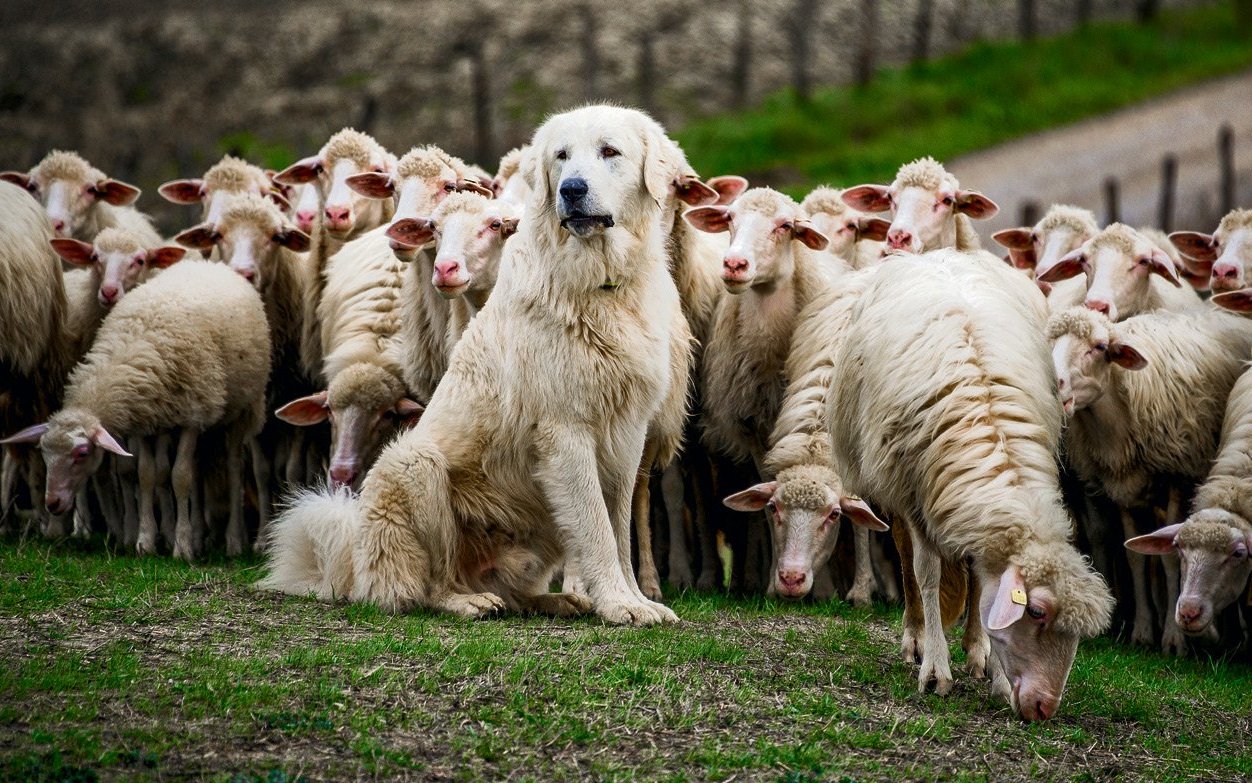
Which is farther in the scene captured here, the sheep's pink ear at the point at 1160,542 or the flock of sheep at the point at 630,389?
the sheep's pink ear at the point at 1160,542

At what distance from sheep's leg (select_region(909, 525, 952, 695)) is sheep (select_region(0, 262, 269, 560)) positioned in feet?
15.4

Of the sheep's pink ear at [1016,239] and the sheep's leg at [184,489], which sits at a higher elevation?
the sheep's pink ear at [1016,239]

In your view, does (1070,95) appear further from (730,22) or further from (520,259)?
(520,259)

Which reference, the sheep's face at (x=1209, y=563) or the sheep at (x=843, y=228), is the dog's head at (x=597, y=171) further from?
the sheep at (x=843, y=228)

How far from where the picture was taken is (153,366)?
9.06 metres

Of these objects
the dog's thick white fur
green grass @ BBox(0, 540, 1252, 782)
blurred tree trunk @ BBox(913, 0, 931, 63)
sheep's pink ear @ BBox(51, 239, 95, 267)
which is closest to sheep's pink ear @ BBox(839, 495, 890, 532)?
green grass @ BBox(0, 540, 1252, 782)

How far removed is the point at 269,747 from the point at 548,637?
5.84ft

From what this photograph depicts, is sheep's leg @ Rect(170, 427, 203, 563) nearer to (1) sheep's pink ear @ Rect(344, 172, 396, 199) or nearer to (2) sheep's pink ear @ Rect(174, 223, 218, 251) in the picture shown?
(2) sheep's pink ear @ Rect(174, 223, 218, 251)

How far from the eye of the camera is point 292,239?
10.3 m

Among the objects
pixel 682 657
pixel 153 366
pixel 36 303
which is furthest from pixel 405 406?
pixel 682 657

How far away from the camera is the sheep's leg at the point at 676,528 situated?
9.21m

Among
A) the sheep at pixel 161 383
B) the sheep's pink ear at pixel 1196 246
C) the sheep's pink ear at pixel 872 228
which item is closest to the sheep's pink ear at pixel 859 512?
the sheep's pink ear at pixel 872 228

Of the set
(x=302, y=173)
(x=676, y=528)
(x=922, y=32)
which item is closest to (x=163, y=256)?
(x=302, y=173)

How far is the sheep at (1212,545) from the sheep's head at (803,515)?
1.46 m
